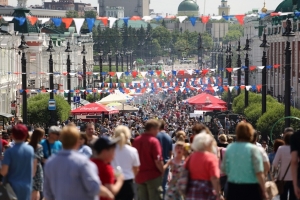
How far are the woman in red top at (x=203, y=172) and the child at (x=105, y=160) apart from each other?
58.5 inches

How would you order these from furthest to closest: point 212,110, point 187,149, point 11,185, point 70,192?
point 212,110 < point 187,149 < point 11,185 < point 70,192

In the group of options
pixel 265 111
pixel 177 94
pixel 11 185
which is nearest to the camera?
pixel 11 185

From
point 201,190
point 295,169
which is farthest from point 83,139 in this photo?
point 295,169

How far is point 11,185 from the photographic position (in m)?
12.8

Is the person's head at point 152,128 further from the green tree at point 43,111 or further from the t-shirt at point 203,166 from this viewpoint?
the green tree at point 43,111

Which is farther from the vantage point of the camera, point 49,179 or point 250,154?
point 250,154

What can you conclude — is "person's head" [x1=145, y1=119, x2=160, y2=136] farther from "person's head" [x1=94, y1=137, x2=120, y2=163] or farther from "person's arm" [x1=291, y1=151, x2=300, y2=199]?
"person's head" [x1=94, y1=137, x2=120, y2=163]

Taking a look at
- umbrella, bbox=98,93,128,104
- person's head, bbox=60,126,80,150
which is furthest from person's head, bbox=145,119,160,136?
umbrella, bbox=98,93,128,104

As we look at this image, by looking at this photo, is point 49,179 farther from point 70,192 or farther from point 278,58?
point 278,58

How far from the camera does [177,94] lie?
339 ft

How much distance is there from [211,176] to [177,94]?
9154cm

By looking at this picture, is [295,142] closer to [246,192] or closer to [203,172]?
[246,192]

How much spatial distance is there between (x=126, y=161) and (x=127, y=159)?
0.04 m

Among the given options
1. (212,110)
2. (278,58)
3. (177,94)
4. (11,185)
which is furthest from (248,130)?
(177,94)
